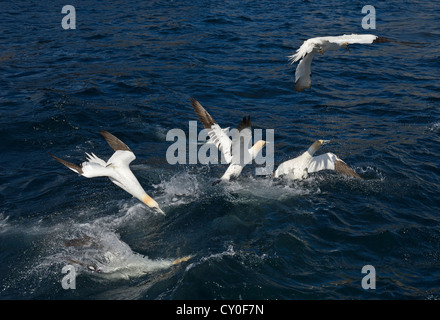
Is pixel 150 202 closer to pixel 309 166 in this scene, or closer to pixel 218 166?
pixel 218 166

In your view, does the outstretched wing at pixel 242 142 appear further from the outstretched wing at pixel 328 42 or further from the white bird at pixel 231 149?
the outstretched wing at pixel 328 42

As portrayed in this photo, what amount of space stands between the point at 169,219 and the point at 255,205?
152cm

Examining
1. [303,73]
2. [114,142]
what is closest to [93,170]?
[114,142]

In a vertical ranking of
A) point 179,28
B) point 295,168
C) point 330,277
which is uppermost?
point 179,28

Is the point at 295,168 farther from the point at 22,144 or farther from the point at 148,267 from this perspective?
the point at 22,144

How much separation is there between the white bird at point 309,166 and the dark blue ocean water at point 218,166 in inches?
8.5

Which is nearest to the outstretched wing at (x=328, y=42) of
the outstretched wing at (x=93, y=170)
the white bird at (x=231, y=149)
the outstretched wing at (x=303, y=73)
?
the outstretched wing at (x=303, y=73)

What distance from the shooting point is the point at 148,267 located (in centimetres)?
725

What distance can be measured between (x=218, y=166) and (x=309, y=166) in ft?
6.37

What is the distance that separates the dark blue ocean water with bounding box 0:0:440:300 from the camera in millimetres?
7102

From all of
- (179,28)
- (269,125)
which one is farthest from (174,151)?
(179,28)

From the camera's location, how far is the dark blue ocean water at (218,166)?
710 cm

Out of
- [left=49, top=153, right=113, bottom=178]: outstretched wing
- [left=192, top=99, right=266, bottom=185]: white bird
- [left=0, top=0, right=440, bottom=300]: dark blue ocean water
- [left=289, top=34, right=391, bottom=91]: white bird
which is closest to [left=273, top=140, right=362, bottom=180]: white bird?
[left=0, top=0, right=440, bottom=300]: dark blue ocean water

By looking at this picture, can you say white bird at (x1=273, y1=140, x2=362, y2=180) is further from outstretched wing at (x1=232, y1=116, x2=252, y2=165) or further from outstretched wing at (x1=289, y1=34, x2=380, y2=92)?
outstretched wing at (x1=289, y1=34, x2=380, y2=92)
